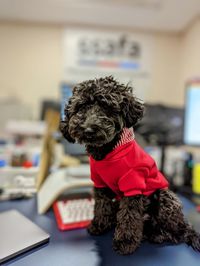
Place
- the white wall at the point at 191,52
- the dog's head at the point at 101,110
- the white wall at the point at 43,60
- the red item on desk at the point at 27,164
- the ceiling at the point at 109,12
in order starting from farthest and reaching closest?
the white wall at the point at 43,60, the white wall at the point at 191,52, the ceiling at the point at 109,12, the red item on desk at the point at 27,164, the dog's head at the point at 101,110

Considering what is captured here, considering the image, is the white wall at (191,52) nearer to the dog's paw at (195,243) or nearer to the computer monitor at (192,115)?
the computer monitor at (192,115)

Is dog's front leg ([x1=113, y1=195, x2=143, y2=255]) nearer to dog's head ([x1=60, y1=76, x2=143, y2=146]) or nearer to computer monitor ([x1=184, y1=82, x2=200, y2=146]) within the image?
dog's head ([x1=60, y1=76, x2=143, y2=146])

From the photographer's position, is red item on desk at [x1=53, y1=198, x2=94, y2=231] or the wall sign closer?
red item on desk at [x1=53, y1=198, x2=94, y2=231]

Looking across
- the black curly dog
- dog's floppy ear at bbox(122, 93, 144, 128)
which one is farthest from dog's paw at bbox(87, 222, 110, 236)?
dog's floppy ear at bbox(122, 93, 144, 128)

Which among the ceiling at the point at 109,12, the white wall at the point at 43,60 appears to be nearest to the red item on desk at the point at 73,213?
the ceiling at the point at 109,12

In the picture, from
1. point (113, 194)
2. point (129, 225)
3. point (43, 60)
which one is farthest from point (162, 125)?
point (43, 60)

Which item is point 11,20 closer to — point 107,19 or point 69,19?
point 69,19

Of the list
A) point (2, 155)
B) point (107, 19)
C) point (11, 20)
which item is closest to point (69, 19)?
point (107, 19)

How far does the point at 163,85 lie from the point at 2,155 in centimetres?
235

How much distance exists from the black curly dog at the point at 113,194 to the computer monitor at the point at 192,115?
619 millimetres

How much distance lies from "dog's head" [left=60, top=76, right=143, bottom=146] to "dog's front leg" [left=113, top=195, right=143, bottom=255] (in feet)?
0.65

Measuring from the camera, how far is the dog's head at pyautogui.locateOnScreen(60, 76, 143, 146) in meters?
0.57

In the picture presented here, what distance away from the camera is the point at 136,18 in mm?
2494

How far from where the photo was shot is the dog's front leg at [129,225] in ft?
2.10
